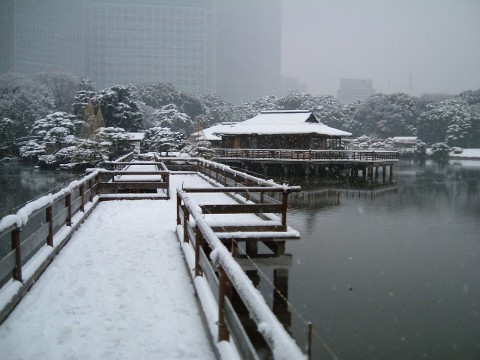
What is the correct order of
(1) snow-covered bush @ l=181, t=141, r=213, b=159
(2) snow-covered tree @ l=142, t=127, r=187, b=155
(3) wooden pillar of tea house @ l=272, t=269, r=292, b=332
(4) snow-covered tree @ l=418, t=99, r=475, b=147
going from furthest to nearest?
(4) snow-covered tree @ l=418, t=99, r=475, b=147
(2) snow-covered tree @ l=142, t=127, r=187, b=155
(1) snow-covered bush @ l=181, t=141, r=213, b=159
(3) wooden pillar of tea house @ l=272, t=269, r=292, b=332

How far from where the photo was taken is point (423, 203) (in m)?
27.3

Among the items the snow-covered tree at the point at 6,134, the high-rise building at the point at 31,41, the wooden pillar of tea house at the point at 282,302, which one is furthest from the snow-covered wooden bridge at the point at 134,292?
the high-rise building at the point at 31,41

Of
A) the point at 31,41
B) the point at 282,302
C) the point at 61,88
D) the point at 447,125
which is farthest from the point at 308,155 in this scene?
the point at 31,41

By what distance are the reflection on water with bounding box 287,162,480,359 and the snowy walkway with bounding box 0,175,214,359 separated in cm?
231

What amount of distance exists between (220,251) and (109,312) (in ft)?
6.09

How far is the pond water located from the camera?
28.8 feet

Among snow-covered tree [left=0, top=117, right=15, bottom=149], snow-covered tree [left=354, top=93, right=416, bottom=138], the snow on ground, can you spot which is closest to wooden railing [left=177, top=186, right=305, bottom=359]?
the snow on ground

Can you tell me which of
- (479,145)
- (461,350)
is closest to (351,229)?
(461,350)

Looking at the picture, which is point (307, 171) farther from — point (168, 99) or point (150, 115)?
point (168, 99)

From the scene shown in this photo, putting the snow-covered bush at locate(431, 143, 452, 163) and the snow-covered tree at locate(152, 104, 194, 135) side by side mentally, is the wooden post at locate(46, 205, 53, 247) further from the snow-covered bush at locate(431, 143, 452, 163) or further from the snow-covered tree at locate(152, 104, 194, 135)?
the snow-covered bush at locate(431, 143, 452, 163)

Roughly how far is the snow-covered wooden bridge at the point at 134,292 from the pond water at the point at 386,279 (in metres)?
0.72

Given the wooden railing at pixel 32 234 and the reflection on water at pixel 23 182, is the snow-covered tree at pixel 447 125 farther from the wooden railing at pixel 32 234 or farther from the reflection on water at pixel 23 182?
the wooden railing at pixel 32 234

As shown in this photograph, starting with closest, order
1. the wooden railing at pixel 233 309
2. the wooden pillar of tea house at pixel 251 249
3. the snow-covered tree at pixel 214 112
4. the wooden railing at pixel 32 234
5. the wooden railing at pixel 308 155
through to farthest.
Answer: the wooden railing at pixel 233 309
the wooden railing at pixel 32 234
the wooden pillar of tea house at pixel 251 249
the wooden railing at pixel 308 155
the snow-covered tree at pixel 214 112

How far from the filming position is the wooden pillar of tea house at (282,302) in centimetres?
974
